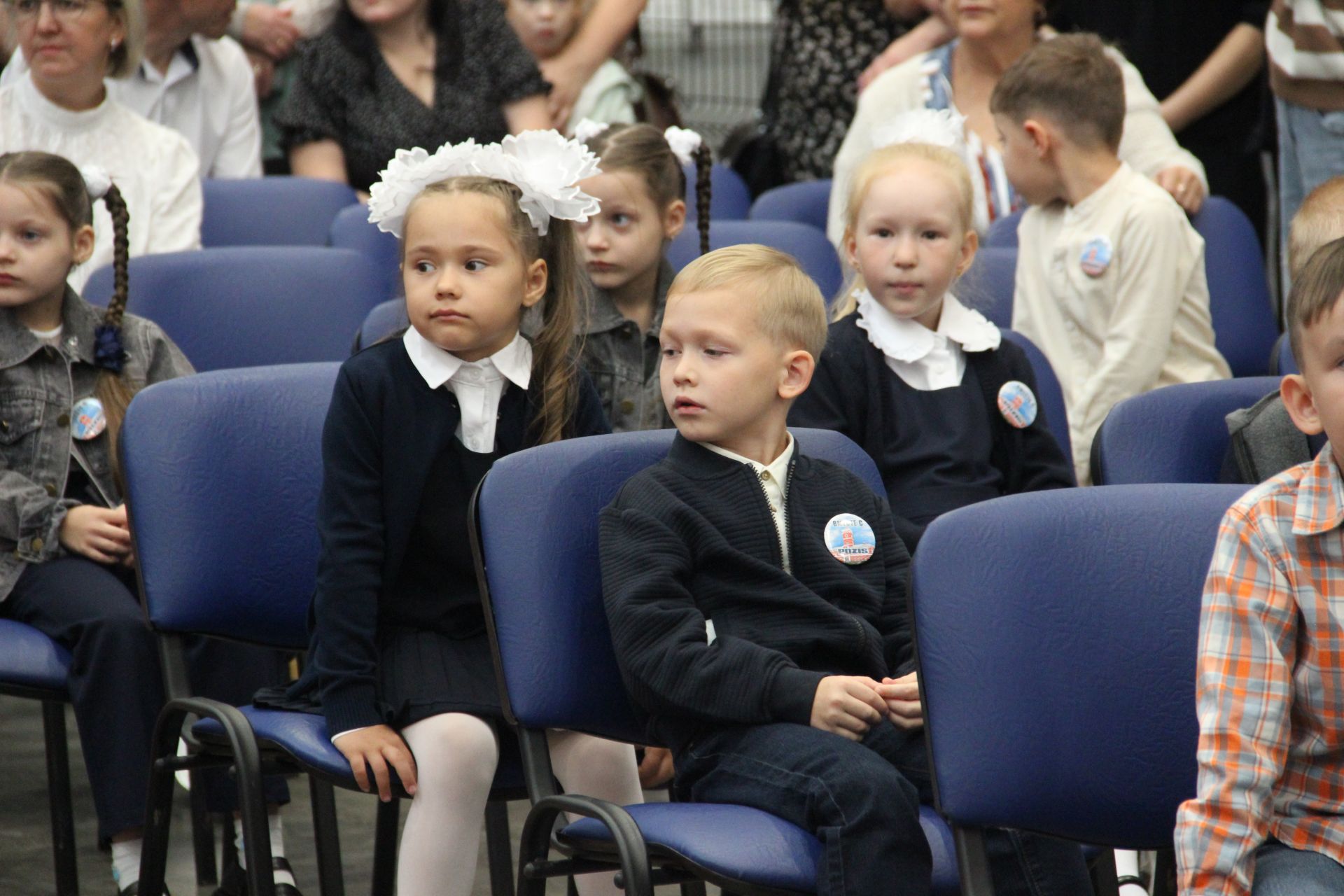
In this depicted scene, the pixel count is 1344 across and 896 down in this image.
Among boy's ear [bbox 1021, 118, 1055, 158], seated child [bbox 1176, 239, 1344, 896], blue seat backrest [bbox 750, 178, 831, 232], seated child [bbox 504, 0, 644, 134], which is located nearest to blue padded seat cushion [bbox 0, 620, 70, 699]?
seated child [bbox 1176, 239, 1344, 896]

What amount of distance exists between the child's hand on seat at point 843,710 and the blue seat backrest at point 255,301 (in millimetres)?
1824

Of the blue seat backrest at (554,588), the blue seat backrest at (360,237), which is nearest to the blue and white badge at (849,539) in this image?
the blue seat backrest at (554,588)

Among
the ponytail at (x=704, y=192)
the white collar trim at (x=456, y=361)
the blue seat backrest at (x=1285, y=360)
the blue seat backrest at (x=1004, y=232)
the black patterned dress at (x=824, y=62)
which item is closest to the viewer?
the white collar trim at (x=456, y=361)

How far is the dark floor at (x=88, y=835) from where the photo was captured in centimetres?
298

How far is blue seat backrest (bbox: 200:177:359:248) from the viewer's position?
13.5 feet

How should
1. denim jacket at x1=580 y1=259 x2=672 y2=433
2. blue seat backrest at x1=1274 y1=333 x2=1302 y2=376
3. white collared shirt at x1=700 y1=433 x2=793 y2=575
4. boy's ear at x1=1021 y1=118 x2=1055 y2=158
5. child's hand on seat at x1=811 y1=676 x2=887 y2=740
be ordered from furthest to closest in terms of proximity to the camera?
boy's ear at x1=1021 y1=118 x2=1055 y2=158
denim jacket at x1=580 y1=259 x2=672 y2=433
blue seat backrest at x1=1274 y1=333 x2=1302 y2=376
white collared shirt at x1=700 y1=433 x2=793 y2=575
child's hand on seat at x1=811 y1=676 x2=887 y2=740

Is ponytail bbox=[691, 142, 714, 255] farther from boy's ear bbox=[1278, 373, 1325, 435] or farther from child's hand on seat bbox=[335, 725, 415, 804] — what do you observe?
boy's ear bbox=[1278, 373, 1325, 435]

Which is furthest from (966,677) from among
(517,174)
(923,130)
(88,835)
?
(88,835)

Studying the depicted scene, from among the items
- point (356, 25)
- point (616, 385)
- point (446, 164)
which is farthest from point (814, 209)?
point (446, 164)

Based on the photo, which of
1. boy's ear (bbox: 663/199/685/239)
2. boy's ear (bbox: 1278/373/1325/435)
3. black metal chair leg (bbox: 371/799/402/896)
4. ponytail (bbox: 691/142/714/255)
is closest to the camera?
boy's ear (bbox: 1278/373/1325/435)

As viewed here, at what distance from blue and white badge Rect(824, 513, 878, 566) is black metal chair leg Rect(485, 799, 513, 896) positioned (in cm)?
65

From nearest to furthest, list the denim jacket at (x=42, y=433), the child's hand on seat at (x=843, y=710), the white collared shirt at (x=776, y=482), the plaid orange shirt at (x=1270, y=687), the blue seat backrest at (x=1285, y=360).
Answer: the plaid orange shirt at (x=1270, y=687) → the child's hand on seat at (x=843, y=710) → the white collared shirt at (x=776, y=482) → the denim jacket at (x=42, y=433) → the blue seat backrest at (x=1285, y=360)

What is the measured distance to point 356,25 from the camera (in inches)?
170

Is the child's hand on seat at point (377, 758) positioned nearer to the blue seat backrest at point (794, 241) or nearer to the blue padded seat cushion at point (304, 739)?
the blue padded seat cushion at point (304, 739)
